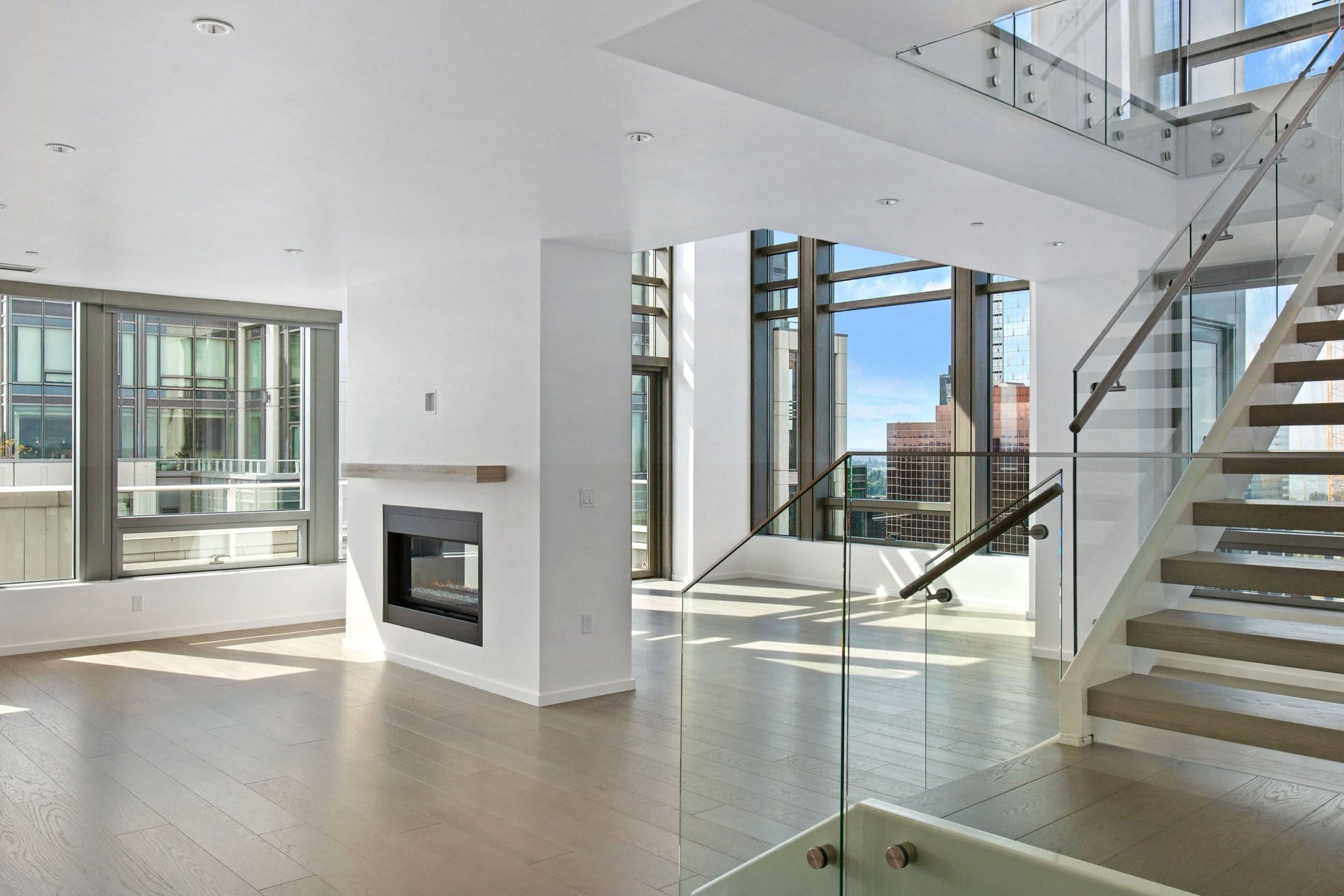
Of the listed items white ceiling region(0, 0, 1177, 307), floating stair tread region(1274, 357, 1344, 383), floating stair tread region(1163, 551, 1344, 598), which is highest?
white ceiling region(0, 0, 1177, 307)

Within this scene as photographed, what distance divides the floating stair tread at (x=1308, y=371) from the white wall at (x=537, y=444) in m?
3.32

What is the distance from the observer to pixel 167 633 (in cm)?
760

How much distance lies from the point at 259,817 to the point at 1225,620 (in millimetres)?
3445

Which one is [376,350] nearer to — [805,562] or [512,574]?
[512,574]

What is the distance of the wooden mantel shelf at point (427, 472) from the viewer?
571 cm

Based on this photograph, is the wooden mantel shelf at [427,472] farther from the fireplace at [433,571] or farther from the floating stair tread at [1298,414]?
the floating stair tread at [1298,414]

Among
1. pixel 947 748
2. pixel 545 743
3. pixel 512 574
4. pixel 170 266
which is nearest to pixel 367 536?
pixel 512 574

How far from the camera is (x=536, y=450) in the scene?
561 centimetres

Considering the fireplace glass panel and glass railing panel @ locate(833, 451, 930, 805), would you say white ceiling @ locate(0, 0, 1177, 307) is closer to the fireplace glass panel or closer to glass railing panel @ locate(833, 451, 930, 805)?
glass railing panel @ locate(833, 451, 930, 805)

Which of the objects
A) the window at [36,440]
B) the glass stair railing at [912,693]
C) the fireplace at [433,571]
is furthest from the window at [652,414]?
the glass stair railing at [912,693]

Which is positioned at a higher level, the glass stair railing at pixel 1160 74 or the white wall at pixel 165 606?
the glass stair railing at pixel 1160 74

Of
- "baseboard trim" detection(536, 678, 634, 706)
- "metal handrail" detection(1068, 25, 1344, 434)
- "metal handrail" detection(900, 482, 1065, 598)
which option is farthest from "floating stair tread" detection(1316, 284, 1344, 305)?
"baseboard trim" detection(536, 678, 634, 706)

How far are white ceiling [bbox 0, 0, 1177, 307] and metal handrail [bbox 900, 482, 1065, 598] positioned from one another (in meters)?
1.56

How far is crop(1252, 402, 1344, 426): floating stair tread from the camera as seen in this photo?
9.96 ft
